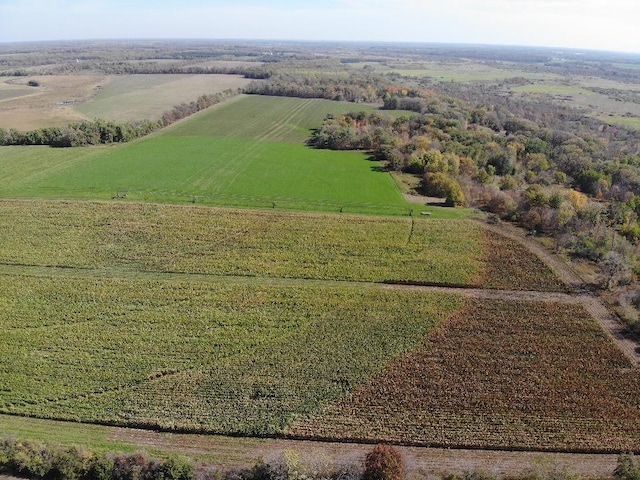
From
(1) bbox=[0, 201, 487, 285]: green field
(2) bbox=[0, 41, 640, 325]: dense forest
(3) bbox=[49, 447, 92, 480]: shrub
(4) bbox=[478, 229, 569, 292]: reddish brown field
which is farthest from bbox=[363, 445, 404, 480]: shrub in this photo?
(2) bbox=[0, 41, 640, 325]: dense forest

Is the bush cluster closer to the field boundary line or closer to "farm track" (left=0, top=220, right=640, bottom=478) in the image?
"farm track" (left=0, top=220, right=640, bottom=478)

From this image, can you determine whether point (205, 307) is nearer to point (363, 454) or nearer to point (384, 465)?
point (363, 454)

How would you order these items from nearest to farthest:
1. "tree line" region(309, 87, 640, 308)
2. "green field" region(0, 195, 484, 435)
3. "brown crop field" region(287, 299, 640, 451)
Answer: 1. "brown crop field" region(287, 299, 640, 451)
2. "green field" region(0, 195, 484, 435)
3. "tree line" region(309, 87, 640, 308)

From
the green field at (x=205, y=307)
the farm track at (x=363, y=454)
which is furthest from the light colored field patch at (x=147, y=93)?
the farm track at (x=363, y=454)

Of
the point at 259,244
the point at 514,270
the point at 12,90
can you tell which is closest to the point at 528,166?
the point at 514,270

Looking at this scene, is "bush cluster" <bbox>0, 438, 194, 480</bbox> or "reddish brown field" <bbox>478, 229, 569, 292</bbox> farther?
"reddish brown field" <bbox>478, 229, 569, 292</bbox>

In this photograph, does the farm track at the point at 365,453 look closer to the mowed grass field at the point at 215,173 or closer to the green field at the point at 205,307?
the green field at the point at 205,307
